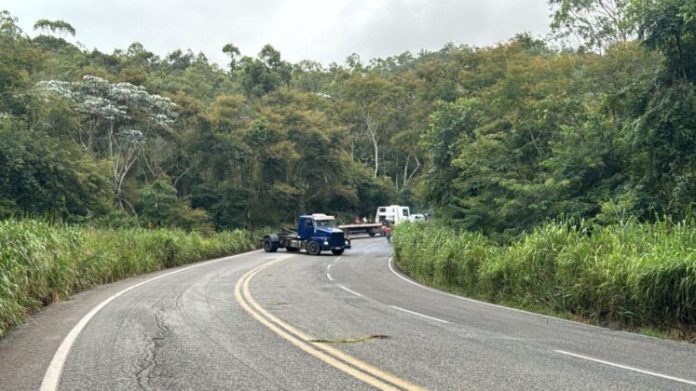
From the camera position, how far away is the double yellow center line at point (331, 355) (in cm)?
606

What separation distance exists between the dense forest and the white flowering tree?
0.36 ft

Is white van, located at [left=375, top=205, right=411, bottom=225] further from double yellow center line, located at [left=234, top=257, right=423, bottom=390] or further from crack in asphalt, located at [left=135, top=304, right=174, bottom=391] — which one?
crack in asphalt, located at [left=135, top=304, right=174, bottom=391]

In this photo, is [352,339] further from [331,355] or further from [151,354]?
[151,354]

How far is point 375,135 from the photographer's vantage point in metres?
68.7

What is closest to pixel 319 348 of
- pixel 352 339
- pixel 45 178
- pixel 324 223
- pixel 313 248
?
pixel 352 339

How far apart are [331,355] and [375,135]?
6209cm

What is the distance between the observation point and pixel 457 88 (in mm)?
50438

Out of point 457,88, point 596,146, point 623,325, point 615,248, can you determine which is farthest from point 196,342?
point 457,88

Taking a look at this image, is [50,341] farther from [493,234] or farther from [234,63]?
[234,63]

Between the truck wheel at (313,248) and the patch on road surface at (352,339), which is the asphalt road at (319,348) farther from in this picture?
the truck wheel at (313,248)

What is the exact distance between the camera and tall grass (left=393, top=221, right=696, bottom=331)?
10195mm

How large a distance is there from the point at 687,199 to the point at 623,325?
6.63 metres

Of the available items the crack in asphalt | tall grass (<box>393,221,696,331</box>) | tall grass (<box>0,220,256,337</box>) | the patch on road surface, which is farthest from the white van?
the patch on road surface

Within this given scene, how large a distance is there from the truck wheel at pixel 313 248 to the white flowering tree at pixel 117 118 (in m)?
12.7
